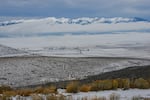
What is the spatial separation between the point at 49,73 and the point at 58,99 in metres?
24.7

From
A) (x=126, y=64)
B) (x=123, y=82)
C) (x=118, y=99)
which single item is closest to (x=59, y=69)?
(x=126, y=64)

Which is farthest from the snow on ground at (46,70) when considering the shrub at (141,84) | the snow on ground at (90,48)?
the shrub at (141,84)

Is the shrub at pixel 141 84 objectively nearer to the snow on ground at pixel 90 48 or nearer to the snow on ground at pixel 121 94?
the snow on ground at pixel 121 94

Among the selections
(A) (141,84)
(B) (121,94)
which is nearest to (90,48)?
(A) (141,84)

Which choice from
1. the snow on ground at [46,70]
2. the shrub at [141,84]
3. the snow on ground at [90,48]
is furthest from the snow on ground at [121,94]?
the snow on ground at [90,48]

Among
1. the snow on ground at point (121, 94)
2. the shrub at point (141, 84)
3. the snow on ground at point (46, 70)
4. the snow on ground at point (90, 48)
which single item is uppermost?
the shrub at point (141, 84)

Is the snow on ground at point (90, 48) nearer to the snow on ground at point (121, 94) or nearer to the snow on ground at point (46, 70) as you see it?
the snow on ground at point (46, 70)

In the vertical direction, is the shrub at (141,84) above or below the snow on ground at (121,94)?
above

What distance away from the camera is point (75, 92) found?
14.9 metres

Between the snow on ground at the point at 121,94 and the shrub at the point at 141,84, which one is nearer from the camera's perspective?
the snow on ground at the point at 121,94

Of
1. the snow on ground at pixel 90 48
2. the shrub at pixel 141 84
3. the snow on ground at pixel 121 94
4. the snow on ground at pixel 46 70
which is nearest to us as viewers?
the snow on ground at pixel 121 94

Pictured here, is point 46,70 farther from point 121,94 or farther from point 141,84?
point 121,94

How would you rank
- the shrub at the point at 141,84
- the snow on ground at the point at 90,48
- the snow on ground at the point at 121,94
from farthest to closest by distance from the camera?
the snow on ground at the point at 90,48 → the shrub at the point at 141,84 → the snow on ground at the point at 121,94

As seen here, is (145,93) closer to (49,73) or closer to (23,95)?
(23,95)
